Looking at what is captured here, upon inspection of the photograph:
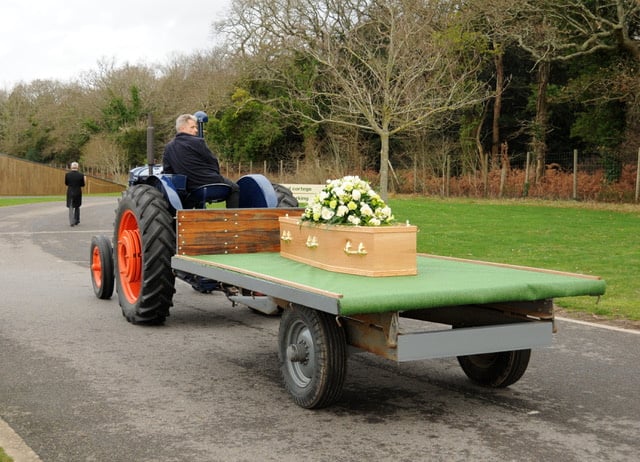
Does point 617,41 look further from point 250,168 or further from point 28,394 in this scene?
point 28,394

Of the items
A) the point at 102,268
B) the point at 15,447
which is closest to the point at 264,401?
the point at 15,447

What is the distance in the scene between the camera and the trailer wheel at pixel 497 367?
5.82 metres

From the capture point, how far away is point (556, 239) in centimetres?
1741

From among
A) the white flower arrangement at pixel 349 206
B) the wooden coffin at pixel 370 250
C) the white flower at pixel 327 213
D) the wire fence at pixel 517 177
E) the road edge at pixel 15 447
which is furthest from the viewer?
the wire fence at pixel 517 177

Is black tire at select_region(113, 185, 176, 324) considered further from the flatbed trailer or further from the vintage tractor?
the flatbed trailer

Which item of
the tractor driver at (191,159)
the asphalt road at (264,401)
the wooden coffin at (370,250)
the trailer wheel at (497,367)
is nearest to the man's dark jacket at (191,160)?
the tractor driver at (191,159)

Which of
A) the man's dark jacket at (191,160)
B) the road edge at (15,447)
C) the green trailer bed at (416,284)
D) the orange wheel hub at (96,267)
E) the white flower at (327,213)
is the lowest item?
the road edge at (15,447)

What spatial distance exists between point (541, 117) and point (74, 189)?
22946 mm

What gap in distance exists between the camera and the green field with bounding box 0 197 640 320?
35.4ft

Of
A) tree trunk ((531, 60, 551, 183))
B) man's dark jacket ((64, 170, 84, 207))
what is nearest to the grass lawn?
tree trunk ((531, 60, 551, 183))

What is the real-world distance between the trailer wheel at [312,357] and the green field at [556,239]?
4584 mm

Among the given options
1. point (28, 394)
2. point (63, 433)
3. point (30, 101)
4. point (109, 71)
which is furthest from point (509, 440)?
point (30, 101)

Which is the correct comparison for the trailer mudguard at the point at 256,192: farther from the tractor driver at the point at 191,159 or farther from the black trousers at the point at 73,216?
the black trousers at the point at 73,216

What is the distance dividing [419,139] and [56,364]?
36.6 m
